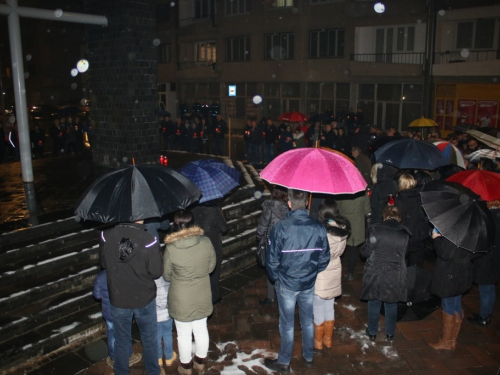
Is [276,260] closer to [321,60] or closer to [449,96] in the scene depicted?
[449,96]

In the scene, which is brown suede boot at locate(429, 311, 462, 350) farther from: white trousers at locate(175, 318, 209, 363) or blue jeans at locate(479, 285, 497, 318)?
white trousers at locate(175, 318, 209, 363)

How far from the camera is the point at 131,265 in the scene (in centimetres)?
417

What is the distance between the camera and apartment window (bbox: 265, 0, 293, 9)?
29.5m

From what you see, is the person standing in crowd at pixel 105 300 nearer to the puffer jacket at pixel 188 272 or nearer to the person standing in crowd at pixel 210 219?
the puffer jacket at pixel 188 272

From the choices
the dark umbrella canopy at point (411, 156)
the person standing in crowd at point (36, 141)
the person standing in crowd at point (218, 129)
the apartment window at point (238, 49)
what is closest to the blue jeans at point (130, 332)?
the dark umbrella canopy at point (411, 156)

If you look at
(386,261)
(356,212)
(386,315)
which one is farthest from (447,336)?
(356,212)

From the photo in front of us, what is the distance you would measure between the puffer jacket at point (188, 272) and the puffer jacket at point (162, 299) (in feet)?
0.33

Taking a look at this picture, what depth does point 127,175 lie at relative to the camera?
4266 mm

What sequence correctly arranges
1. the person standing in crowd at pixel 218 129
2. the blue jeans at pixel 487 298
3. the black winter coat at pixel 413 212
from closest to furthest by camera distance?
the blue jeans at pixel 487 298, the black winter coat at pixel 413 212, the person standing in crowd at pixel 218 129

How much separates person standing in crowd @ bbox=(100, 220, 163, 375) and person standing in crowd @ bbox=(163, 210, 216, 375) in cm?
19

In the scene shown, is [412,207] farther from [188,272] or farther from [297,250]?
[188,272]

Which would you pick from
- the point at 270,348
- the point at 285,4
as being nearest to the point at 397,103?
the point at 285,4

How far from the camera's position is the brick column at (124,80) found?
11.5 meters

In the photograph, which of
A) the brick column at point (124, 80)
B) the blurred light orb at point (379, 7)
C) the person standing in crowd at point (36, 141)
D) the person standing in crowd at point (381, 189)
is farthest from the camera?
the blurred light orb at point (379, 7)
